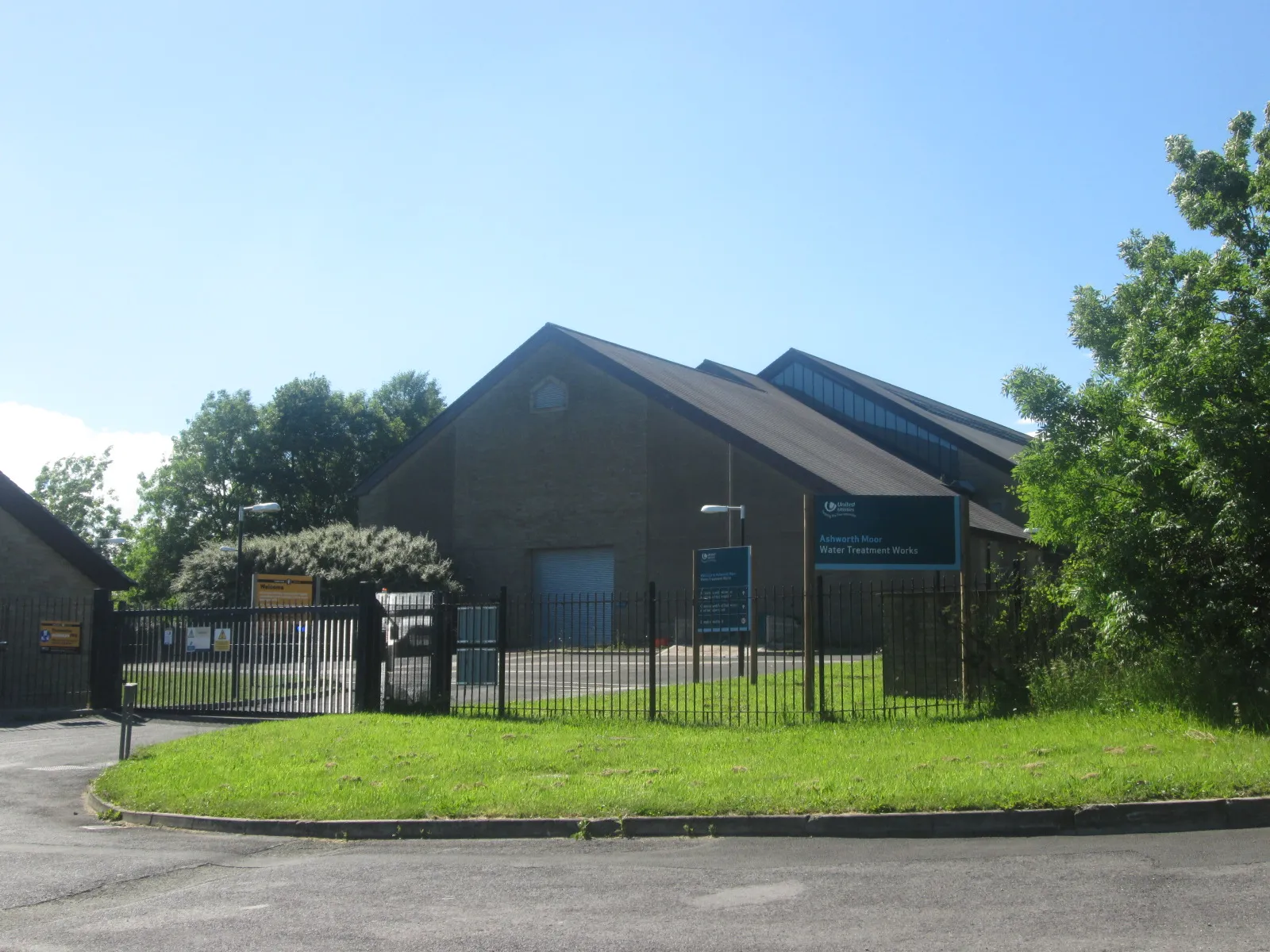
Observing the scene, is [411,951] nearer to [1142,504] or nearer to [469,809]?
[469,809]

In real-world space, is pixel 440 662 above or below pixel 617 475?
below

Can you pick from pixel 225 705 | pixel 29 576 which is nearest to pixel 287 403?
pixel 29 576

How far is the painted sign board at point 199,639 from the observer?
20203 mm

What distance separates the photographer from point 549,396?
45875 millimetres

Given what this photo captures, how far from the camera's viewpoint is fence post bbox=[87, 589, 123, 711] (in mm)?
21297

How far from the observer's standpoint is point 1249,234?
51.0 ft

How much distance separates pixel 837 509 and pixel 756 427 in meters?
27.2

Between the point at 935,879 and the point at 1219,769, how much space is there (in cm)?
352

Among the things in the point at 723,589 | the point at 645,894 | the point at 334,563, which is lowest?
the point at 645,894

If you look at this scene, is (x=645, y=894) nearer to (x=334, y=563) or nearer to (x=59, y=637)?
(x=59, y=637)

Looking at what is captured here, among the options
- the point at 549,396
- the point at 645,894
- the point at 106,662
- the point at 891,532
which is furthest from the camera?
the point at 549,396

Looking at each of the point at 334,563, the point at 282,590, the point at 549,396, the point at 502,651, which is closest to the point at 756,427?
the point at 549,396

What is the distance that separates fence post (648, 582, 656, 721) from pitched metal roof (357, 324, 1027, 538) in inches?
850

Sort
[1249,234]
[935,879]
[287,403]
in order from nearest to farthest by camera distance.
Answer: [935,879]
[1249,234]
[287,403]
